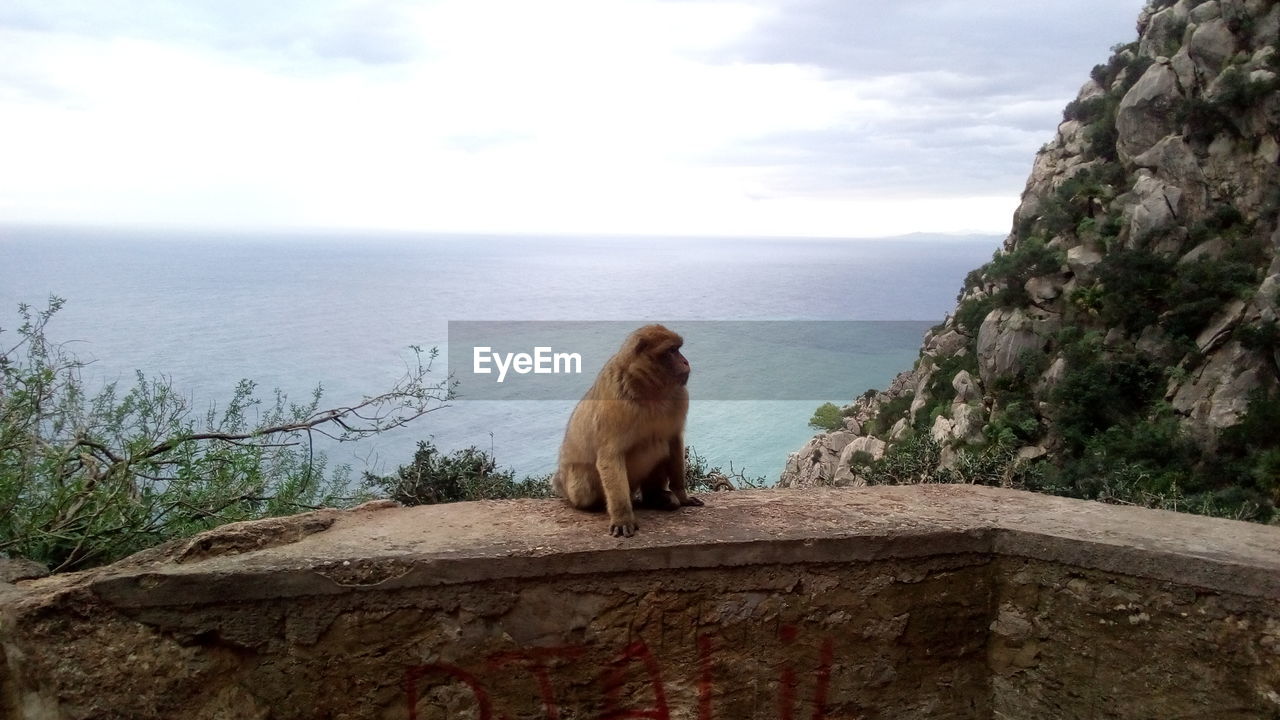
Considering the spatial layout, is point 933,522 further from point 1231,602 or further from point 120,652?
point 120,652

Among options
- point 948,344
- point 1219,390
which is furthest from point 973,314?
point 1219,390

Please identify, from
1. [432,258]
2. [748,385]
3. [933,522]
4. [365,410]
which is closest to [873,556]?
[933,522]

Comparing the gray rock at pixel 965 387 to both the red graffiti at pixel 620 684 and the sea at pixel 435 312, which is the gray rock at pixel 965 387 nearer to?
the sea at pixel 435 312

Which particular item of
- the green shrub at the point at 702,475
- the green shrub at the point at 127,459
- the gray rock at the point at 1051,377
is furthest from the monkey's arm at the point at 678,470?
the gray rock at the point at 1051,377

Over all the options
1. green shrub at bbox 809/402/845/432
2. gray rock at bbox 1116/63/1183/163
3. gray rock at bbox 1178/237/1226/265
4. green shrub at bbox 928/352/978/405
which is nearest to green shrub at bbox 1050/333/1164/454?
gray rock at bbox 1178/237/1226/265

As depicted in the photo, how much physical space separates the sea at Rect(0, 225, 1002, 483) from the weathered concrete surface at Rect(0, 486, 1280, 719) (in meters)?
1.51

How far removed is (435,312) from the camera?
39000mm

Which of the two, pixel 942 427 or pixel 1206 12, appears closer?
pixel 942 427

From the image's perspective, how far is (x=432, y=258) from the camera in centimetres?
6956

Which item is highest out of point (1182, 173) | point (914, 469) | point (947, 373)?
point (1182, 173)

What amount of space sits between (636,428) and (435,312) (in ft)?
121

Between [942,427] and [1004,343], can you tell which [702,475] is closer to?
[942,427]

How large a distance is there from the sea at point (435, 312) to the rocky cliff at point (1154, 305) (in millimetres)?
4178

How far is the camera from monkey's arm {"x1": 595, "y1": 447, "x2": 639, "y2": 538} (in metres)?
3.05
